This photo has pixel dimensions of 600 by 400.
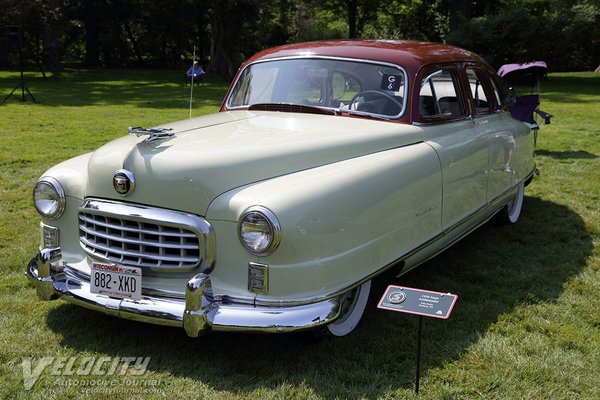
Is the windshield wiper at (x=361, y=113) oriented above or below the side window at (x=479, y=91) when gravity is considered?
below

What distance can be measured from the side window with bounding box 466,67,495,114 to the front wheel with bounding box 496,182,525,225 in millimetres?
A: 951

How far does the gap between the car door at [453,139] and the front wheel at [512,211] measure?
1136mm

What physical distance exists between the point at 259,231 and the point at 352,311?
2.93ft

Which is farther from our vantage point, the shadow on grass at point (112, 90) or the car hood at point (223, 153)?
the shadow on grass at point (112, 90)

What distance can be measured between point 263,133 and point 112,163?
0.91m

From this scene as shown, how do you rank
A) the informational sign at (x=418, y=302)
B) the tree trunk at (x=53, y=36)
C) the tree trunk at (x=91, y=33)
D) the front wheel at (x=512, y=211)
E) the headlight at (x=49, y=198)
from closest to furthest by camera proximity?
the informational sign at (x=418, y=302) < the headlight at (x=49, y=198) < the front wheel at (x=512, y=211) < the tree trunk at (x=53, y=36) < the tree trunk at (x=91, y=33)

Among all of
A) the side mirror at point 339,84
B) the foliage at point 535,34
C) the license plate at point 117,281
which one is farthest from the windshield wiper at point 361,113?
the foliage at point 535,34

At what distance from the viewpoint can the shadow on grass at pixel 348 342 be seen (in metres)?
3.04

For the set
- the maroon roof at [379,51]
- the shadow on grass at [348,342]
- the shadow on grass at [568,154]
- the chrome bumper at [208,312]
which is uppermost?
the maroon roof at [379,51]

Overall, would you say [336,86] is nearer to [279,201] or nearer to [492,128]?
[492,128]

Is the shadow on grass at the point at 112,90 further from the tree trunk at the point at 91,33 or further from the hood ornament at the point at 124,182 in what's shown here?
the hood ornament at the point at 124,182

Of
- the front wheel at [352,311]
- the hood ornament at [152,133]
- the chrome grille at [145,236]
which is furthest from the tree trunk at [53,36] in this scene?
the front wheel at [352,311]

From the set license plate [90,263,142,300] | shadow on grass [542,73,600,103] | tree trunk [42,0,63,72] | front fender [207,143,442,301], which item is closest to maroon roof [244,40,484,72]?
front fender [207,143,442,301]

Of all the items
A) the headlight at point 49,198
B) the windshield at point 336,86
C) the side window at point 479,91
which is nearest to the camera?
the headlight at point 49,198
